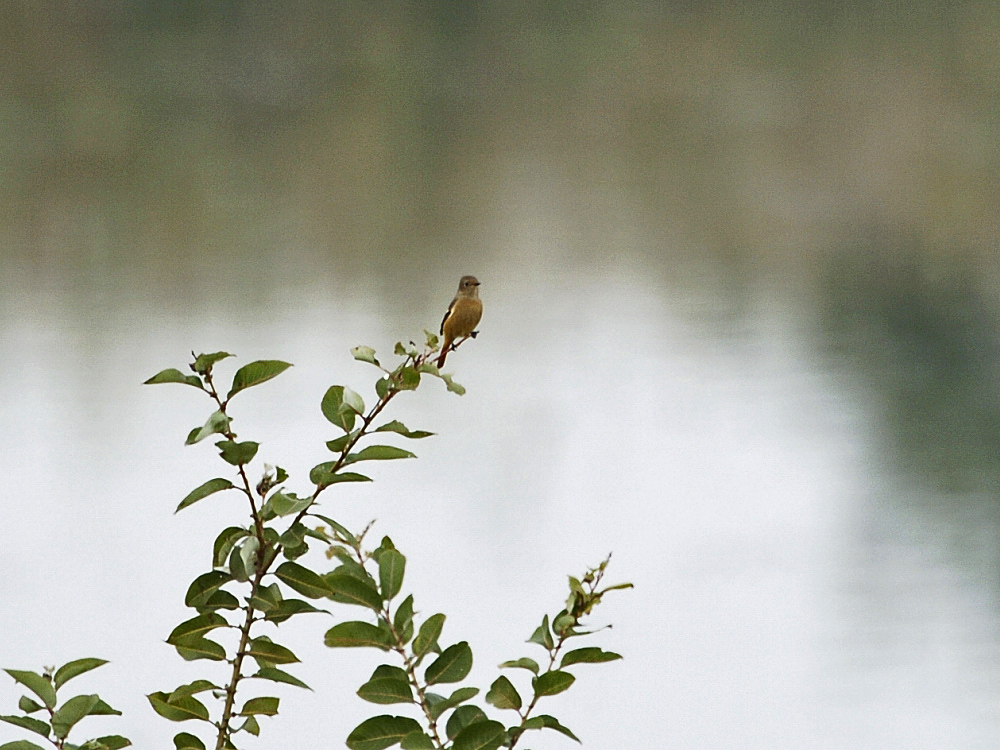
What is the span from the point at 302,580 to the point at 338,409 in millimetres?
45

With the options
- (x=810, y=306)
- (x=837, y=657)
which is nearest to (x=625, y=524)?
(x=837, y=657)

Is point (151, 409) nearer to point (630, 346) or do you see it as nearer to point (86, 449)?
point (86, 449)

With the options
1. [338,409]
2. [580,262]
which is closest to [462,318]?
[338,409]

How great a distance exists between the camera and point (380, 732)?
0.99 feet

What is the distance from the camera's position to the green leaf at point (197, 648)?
33 cm

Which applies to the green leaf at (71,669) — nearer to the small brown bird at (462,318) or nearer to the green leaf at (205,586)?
the green leaf at (205,586)

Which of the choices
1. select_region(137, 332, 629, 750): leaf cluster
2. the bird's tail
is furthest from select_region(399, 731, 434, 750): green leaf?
the bird's tail

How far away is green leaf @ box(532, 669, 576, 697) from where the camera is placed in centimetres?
31

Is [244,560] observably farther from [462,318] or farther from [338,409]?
[462,318]

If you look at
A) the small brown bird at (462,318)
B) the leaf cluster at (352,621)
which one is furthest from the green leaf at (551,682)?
the small brown bird at (462,318)

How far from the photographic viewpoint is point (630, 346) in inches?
152

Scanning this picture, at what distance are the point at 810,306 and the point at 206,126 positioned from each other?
311cm

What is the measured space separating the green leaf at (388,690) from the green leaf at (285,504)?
5 centimetres

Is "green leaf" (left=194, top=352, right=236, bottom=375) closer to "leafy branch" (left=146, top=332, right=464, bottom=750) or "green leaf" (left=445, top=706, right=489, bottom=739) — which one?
"leafy branch" (left=146, top=332, right=464, bottom=750)
